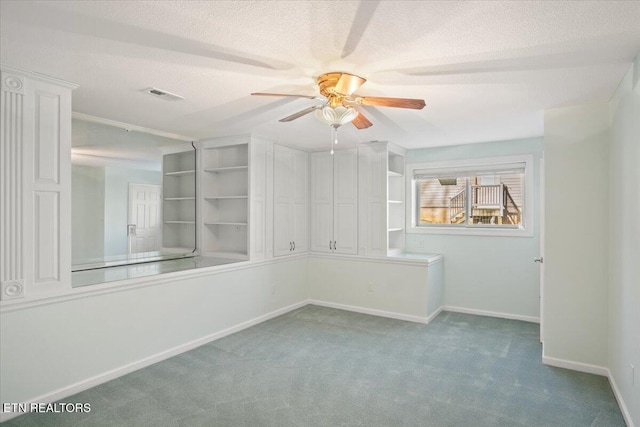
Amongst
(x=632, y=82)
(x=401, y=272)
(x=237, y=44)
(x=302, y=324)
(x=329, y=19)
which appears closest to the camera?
(x=329, y=19)

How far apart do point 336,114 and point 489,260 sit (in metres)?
3.47

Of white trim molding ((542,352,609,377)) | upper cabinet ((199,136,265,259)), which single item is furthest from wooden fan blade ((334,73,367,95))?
white trim molding ((542,352,609,377))

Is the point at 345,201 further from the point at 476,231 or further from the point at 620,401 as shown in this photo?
the point at 620,401

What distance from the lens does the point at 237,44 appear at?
2102mm

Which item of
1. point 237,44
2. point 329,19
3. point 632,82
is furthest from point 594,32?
point 237,44

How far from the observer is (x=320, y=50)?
215 centimetres

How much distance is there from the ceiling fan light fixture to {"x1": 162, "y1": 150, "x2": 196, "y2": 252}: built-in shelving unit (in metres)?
2.72

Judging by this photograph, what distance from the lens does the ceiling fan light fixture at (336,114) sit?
256 cm

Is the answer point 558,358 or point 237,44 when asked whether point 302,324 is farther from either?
point 237,44

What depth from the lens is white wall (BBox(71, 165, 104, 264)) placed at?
3.41 metres

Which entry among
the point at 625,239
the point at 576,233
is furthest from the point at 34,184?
the point at 576,233

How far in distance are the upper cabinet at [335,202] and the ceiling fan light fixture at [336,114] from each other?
2.68 m

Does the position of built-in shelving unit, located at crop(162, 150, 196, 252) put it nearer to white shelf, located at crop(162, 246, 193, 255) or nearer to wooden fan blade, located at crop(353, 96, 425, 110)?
white shelf, located at crop(162, 246, 193, 255)

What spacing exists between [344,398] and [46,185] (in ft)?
8.80
